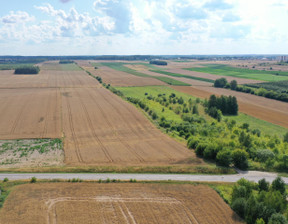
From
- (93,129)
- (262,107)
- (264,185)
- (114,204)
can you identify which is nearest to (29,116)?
(93,129)

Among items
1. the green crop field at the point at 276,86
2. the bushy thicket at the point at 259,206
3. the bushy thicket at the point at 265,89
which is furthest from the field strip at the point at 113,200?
the green crop field at the point at 276,86

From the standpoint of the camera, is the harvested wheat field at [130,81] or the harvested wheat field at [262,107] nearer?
the harvested wheat field at [262,107]

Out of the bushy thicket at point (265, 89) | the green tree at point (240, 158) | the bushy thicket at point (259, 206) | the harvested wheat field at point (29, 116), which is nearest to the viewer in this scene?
the bushy thicket at point (259, 206)

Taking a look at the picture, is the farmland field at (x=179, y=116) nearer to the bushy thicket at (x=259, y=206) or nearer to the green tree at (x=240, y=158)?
the green tree at (x=240, y=158)

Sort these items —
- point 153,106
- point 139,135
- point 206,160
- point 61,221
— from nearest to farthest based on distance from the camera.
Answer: point 61,221
point 206,160
point 139,135
point 153,106

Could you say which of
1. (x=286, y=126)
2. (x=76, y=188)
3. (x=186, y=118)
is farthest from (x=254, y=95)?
(x=76, y=188)

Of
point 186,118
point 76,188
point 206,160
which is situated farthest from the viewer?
point 186,118

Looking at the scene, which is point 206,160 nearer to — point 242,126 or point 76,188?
point 76,188
